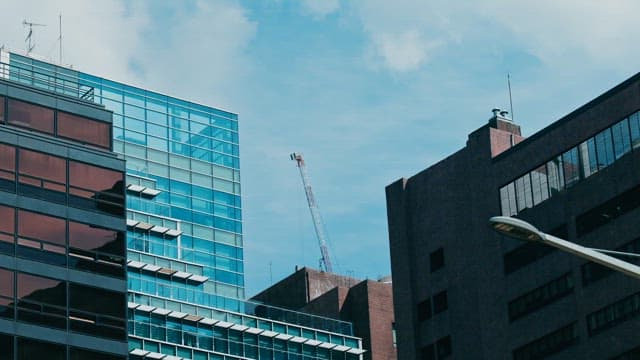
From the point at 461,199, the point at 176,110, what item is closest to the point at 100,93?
the point at 176,110

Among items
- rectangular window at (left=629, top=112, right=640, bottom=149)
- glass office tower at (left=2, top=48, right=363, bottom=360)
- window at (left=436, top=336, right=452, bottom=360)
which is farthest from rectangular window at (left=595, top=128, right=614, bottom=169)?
glass office tower at (left=2, top=48, right=363, bottom=360)

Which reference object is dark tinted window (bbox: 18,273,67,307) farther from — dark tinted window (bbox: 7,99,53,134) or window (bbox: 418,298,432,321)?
window (bbox: 418,298,432,321)

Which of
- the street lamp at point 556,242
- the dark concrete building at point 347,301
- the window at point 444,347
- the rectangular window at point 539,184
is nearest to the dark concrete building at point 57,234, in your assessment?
the rectangular window at point 539,184

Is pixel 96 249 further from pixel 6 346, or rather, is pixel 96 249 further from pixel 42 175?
pixel 6 346

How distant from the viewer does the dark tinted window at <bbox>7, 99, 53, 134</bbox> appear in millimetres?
68062

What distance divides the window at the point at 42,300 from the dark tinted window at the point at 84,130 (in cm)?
753

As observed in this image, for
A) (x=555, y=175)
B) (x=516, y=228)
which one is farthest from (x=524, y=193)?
(x=516, y=228)

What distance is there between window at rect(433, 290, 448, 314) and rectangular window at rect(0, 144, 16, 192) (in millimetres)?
44037

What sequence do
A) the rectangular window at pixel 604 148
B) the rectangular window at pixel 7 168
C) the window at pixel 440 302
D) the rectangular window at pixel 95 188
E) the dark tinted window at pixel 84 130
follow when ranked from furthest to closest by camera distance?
the window at pixel 440 302, the rectangular window at pixel 604 148, the dark tinted window at pixel 84 130, the rectangular window at pixel 95 188, the rectangular window at pixel 7 168

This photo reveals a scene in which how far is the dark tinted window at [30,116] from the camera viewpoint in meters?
68.1

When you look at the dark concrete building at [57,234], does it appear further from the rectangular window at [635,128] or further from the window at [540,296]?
the rectangular window at [635,128]

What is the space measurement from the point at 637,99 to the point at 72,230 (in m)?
37.1

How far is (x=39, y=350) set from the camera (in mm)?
62688

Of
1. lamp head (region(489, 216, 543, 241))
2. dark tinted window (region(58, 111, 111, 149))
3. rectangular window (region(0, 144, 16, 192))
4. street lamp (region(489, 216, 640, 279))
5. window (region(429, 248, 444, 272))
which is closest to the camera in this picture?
street lamp (region(489, 216, 640, 279))
